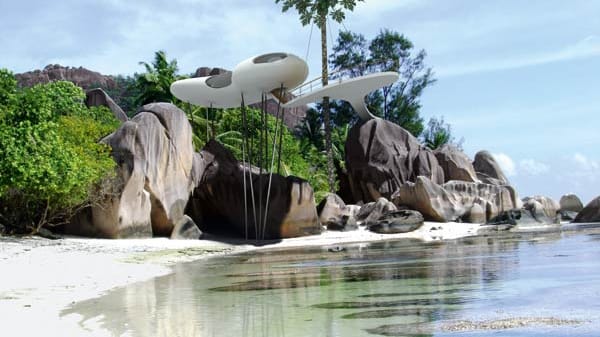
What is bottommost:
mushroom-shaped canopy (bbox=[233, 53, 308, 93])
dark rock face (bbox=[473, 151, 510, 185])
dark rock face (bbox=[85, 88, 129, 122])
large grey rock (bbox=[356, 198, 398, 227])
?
large grey rock (bbox=[356, 198, 398, 227])

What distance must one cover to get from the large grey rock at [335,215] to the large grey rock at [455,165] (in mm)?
8809

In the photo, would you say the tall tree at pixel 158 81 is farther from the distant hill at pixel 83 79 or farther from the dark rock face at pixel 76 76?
the dark rock face at pixel 76 76

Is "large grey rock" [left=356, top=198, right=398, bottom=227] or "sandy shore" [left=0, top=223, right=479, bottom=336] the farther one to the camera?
"large grey rock" [left=356, top=198, right=398, bottom=227]

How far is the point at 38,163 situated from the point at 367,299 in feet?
34.9

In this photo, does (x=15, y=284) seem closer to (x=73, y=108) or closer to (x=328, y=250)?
(x=328, y=250)

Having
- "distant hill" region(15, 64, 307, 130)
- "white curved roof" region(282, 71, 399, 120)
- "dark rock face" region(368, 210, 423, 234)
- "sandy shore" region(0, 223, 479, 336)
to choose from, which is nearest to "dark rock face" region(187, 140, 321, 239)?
"sandy shore" region(0, 223, 479, 336)

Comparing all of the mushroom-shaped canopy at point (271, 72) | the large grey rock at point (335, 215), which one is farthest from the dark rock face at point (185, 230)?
the large grey rock at point (335, 215)

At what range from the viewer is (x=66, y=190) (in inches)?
656

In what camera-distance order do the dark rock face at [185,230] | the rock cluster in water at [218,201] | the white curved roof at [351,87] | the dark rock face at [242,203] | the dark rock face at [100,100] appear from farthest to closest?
the dark rock face at [100,100], the white curved roof at [351,87], the dark rock face at [242,203], the dark rock face at [185,230], the rock cluster in water at [218,201]

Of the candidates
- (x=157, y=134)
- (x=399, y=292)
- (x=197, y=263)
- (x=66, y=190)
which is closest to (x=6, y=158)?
(x=66, y=190)

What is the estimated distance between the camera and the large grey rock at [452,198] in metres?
28.4

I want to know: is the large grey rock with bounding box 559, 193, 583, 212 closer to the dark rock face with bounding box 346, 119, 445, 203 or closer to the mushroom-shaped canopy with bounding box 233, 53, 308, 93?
the dark rock face with bounding box 346, 119, 445, 203

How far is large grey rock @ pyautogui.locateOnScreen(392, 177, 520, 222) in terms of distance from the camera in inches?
1118

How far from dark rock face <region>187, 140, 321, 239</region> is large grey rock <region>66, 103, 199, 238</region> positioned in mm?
728
